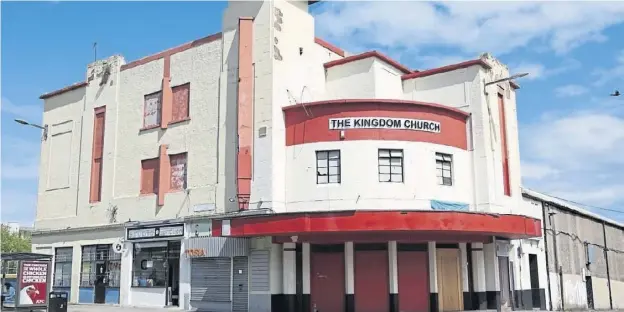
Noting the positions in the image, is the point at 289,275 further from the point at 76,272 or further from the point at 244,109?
the point at 76,272

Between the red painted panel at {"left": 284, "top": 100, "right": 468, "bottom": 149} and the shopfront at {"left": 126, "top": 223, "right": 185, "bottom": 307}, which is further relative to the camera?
the shopfront at {"left": 126, "top": 223, "right": 185, "bottom": 307}

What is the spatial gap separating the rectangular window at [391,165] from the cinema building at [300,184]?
6 cm

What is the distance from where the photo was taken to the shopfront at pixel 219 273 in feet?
87.9

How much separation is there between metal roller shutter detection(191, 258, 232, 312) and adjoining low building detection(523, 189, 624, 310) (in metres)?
16.3

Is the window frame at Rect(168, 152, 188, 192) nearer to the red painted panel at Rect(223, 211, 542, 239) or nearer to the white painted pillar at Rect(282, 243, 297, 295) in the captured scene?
the red painted panel at Rect(223, 211, 542, 239)

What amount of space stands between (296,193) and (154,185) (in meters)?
8.53

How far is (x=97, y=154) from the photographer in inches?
1362

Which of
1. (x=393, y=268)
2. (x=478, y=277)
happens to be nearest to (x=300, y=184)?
(x=393, y=268)

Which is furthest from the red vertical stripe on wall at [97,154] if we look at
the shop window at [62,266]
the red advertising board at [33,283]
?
the red advertising board at [33,283]

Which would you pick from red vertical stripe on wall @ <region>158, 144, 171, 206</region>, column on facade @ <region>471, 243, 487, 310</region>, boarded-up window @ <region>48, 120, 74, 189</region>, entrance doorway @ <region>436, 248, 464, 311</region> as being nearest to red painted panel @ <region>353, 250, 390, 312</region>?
entrance doorway @ <region>436, 248, 464, 311</region>

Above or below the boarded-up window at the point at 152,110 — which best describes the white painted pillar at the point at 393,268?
below

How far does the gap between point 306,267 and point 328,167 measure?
428 centimetres

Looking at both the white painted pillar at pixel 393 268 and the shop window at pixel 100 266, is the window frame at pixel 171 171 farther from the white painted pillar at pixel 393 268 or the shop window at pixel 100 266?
the white painted pillar at pixel 393 268

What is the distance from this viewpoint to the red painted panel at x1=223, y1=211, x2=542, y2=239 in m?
23.4
